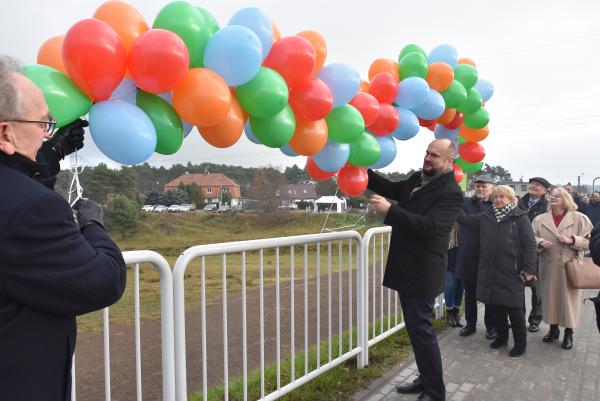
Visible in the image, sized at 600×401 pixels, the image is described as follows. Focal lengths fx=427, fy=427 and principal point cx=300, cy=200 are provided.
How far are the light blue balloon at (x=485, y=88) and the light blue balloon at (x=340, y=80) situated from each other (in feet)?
7.43

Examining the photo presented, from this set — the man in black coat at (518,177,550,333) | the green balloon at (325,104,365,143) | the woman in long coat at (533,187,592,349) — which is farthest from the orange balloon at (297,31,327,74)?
the man in black coat at (518,177,550,333)

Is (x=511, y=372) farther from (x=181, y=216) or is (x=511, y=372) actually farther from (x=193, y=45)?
(x=181, y=216)

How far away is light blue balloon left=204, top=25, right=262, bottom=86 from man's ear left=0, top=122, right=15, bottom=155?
3.82 feet

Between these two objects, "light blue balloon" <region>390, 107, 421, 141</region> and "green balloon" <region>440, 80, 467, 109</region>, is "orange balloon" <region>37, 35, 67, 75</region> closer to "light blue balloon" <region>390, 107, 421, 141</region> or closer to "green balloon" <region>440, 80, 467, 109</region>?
"light blue balloon" <region>390, 107, 421, 141</region>

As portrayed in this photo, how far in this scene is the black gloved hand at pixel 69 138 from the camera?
187cm

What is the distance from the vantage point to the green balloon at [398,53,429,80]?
3684 millimetres

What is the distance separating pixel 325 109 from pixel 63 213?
1.80 m

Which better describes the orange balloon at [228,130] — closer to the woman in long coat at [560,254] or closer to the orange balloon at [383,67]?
the orange balloon at [383,67]

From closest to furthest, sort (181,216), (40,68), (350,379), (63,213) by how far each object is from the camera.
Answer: (63,213)
(40,68)
(350,379)
(181,216)

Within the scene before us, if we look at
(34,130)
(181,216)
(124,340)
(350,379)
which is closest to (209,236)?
(181,216)

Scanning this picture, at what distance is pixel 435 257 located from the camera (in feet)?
10.5

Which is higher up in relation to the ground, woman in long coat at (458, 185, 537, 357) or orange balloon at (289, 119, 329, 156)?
orange balloon at (289, 119, 329, 156)

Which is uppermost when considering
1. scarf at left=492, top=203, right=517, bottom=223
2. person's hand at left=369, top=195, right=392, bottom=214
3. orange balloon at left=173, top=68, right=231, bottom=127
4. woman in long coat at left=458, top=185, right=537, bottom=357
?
orange balloon at left=173, top=68, right=231, bottom=127

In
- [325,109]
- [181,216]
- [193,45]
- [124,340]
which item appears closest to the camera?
[193,45]
